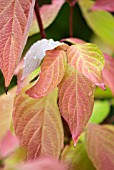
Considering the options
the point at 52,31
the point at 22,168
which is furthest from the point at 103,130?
the point at 52,31

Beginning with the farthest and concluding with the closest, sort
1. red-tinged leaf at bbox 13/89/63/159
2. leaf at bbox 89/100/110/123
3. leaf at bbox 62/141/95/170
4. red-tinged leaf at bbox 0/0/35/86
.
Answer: leaf at bbox 89/100/110/123 < leaf at bbox 62/141/95/170 < red-tinged leaf at bbox 13/89/63/159 < red-tinged leaf at bbox 0/0/35/86

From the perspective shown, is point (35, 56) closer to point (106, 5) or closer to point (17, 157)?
point (17, 157)

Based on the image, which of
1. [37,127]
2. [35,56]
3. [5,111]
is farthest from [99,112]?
[35,56]

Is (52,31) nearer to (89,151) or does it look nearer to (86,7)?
(86,7)

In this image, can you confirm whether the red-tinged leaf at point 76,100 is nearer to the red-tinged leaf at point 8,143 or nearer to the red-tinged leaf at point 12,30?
the red-tinged leaf at point 12,30

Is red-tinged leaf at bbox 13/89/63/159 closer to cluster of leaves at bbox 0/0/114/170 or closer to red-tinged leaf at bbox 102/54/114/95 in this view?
cluster of leaves at bbox 0/0/114/170

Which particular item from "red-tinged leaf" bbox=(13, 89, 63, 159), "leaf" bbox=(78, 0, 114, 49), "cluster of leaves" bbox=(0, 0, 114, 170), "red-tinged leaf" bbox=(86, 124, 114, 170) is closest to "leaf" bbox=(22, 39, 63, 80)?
"cluster of leaves" bbox=(0, 0, 114, 170)

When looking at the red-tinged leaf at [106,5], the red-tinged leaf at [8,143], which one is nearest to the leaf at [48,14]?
the red-tinged leaf at [106,5]
